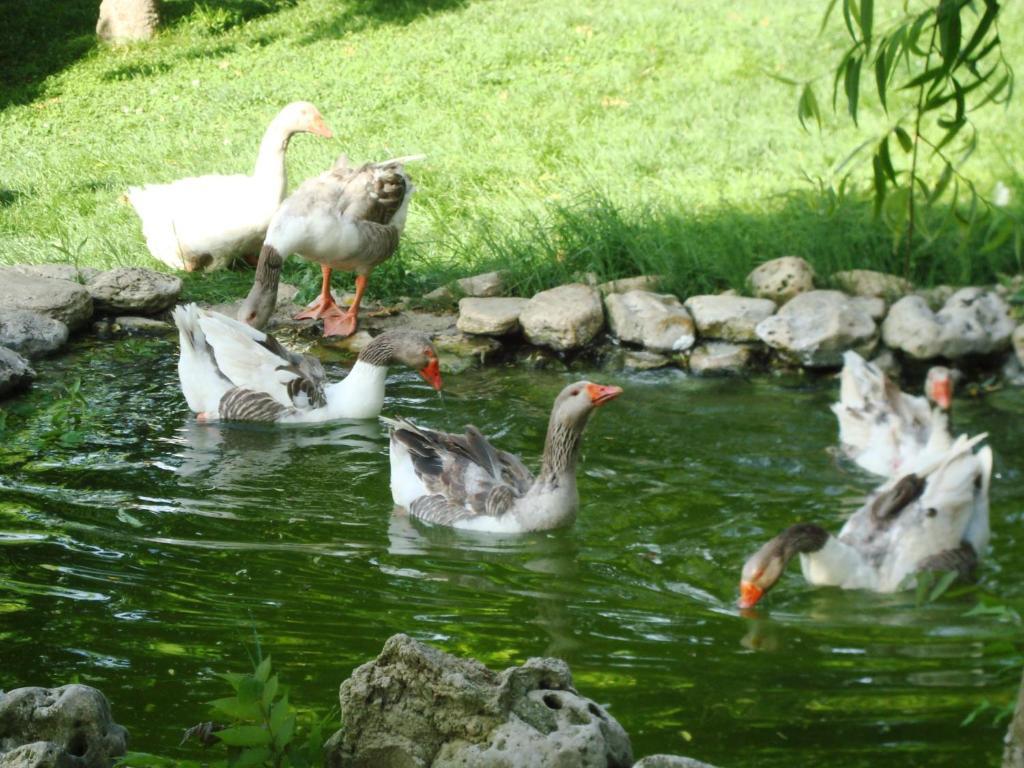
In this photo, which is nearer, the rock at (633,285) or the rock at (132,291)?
the rock at (633,285)

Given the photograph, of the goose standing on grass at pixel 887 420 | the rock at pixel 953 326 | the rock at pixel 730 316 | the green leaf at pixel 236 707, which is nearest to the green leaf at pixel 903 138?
the green leaf at pixel 236 707

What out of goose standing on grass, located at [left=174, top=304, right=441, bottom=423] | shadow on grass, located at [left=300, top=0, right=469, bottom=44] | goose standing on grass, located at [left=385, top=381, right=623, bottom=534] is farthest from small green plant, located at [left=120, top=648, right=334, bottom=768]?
shadow on grass, located at [left=300, top=0, right=469, bottom=44]

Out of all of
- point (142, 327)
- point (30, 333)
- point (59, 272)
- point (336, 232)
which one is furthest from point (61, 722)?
point (59, 272)

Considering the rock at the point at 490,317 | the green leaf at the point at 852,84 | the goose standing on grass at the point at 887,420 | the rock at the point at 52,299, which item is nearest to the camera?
the green leaf at the point at 852,84

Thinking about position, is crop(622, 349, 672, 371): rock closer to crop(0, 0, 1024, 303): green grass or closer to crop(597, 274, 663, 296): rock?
crop(597, 274, 663, 296): rock

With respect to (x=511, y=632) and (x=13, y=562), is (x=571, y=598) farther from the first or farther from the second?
(x=13, y=562)

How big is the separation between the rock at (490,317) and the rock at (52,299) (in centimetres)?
261

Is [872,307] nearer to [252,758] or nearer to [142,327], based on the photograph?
[142,327]

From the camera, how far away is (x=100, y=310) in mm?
9703

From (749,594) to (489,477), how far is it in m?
1.70

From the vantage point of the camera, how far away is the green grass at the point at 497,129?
383 inches

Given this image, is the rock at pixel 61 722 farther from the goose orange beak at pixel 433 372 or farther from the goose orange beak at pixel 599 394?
the goose orange beak at pixel 433 372

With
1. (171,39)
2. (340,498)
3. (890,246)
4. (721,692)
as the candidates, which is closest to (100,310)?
(340,498)

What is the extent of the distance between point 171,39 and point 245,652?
15648 mm
